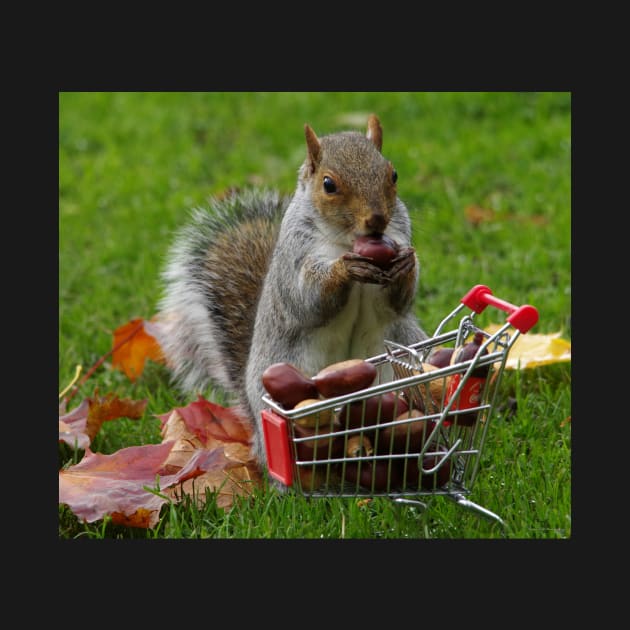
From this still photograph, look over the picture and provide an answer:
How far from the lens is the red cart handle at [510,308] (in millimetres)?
1891

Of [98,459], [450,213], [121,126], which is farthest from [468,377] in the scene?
[121,126]

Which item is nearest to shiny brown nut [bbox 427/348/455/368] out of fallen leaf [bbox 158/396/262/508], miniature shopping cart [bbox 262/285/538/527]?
miniature shopping cart [bbox 262/285/538/527]

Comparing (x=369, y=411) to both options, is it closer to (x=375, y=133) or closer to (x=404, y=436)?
(x=404, y=436)

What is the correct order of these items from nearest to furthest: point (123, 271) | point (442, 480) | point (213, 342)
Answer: point (442, 480)
point (213, 342)
point (123, 271)

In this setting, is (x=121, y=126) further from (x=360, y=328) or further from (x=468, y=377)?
(x=468, y=377)

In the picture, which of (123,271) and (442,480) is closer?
(442,480)

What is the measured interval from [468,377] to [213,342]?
41.7 inches

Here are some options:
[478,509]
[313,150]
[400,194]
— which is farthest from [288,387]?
[400,194]

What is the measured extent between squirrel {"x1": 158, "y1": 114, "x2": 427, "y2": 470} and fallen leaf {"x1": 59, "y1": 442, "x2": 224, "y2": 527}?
236 millimetres

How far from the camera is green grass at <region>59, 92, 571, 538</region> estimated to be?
2.15 metres

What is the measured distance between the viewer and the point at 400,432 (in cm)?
196

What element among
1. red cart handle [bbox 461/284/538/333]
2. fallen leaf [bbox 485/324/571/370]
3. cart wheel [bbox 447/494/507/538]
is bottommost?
cart wheel [bbox 447/494/507/538]

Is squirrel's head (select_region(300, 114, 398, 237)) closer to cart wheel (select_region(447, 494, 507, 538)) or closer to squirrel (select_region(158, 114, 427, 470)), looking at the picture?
squirrel (select_region(158, 114, 427, 470))

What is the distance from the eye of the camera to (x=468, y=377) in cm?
190
